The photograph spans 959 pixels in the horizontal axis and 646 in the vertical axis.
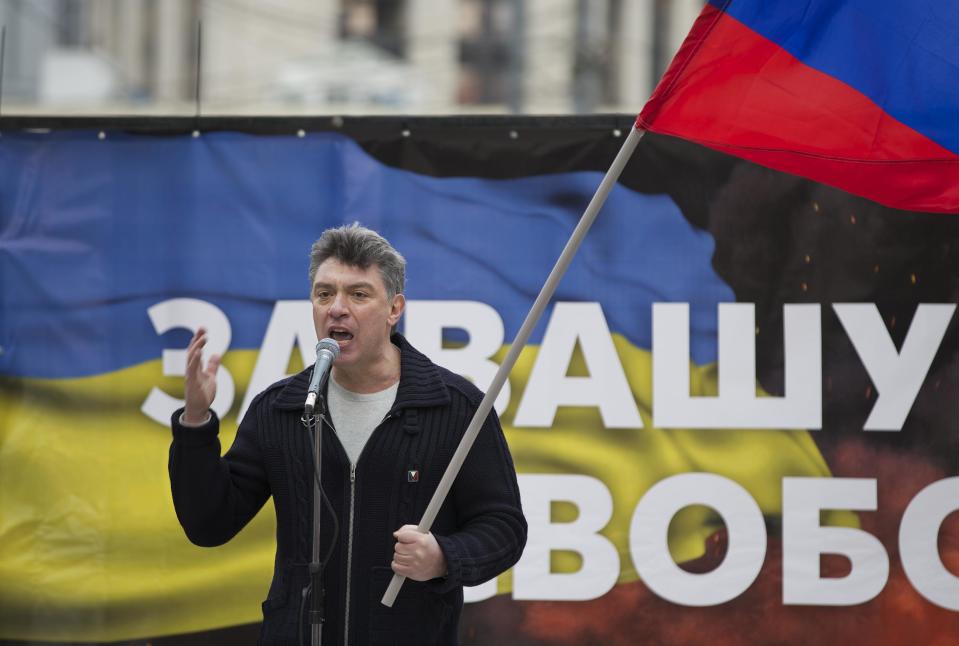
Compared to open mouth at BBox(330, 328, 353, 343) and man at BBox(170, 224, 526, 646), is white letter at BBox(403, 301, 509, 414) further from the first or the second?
open mouth at BBox(330, 328, 353, 343)

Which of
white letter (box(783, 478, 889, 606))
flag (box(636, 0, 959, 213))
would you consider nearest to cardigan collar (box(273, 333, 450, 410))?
flag (box(636, 0, 959, 213))

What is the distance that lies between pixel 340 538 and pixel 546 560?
1679mm

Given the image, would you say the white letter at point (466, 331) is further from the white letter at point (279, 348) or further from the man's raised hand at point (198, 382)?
the man's raised hand at point (198, 382)

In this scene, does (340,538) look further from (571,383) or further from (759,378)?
(759,378)

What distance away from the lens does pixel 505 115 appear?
16.8ft

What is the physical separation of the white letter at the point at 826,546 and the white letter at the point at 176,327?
2246mm

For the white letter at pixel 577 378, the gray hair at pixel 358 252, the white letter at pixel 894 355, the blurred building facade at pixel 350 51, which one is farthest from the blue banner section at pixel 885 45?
the blurred building facade at pixel 350 51

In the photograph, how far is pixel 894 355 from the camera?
4984 mm

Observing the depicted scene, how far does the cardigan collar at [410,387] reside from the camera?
357cm

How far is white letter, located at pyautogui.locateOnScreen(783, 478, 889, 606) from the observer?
16.2ft

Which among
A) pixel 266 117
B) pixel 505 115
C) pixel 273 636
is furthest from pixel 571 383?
pixel 273 636

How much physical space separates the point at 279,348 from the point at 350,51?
3157 centimetres

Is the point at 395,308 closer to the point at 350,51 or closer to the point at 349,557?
the point at 349,557

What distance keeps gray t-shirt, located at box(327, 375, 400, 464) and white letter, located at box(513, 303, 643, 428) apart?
5.00 feet
